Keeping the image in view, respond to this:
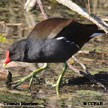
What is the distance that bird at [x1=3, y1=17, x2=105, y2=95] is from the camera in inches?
206

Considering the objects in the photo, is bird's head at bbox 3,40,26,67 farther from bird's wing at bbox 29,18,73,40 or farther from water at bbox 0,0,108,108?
water at bbox 0,0,108,108

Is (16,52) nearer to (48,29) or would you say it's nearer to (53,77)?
(48,29)

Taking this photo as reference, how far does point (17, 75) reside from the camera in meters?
5.77

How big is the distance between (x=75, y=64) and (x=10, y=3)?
4.96 m

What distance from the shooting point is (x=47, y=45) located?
528cm

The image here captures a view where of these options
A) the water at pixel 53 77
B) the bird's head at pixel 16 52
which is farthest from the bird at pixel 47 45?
the water at pixel 53 77

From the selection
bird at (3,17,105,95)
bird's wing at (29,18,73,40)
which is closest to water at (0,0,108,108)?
bird at (3,17,105,95)

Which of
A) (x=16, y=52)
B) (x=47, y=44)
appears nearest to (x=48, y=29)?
(x=47, y=44)

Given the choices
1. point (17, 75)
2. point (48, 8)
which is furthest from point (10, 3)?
point (17, 75)

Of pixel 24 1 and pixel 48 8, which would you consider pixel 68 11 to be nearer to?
pixel 48 8

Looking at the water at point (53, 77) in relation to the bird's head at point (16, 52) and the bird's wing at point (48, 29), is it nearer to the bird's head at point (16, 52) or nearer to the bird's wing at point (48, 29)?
the bird's head at point (16, 52)

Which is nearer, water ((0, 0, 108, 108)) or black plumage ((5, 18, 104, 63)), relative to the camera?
water ((0, 0, 108, 108))

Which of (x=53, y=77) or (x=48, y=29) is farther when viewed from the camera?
(x=53, y=77)

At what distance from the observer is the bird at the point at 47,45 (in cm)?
523
